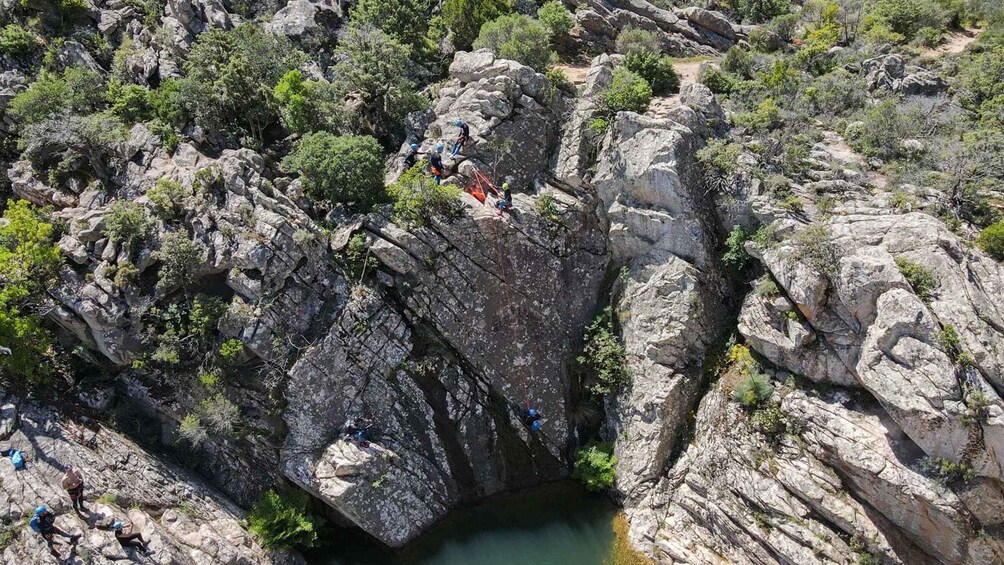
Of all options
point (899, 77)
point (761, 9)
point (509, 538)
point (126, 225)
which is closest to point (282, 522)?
point (509, 538)

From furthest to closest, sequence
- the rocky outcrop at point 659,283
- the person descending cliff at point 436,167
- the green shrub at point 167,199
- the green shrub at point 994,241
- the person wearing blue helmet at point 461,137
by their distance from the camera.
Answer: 1. the person wearing blue helmet at point 461,137
2. the person descending cliff at point 436,167
3. the rocky outcrop at point 659,283
4. the green shrub at point 167,199
5. the green shrub at point 994,241

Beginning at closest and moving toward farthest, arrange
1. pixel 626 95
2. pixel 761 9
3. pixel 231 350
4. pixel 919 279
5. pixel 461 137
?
pixel 919 279 → pixel 231 350 → pixel 461 137 → pixel 626 95 → pixel 761 9

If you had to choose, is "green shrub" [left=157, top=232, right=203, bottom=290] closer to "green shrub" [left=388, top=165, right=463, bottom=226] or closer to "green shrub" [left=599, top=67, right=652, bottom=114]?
"green shrub" [left=388, top=165, right=463, bottom=226]

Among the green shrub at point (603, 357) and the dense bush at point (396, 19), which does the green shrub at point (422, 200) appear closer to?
the green shrub at point (603, 357)

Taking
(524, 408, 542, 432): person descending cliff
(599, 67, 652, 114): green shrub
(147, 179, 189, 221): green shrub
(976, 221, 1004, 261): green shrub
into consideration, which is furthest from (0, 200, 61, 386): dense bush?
(976, 221, 1004, 261): green shrub

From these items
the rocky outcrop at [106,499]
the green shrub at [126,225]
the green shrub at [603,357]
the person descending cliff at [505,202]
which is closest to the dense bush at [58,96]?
the green shrub at [126,225]

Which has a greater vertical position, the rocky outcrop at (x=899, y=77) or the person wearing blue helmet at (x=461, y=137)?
the rocky outcrop at (x=899, y=77)

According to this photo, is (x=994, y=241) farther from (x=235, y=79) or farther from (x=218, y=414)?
(x=235, y=79)
